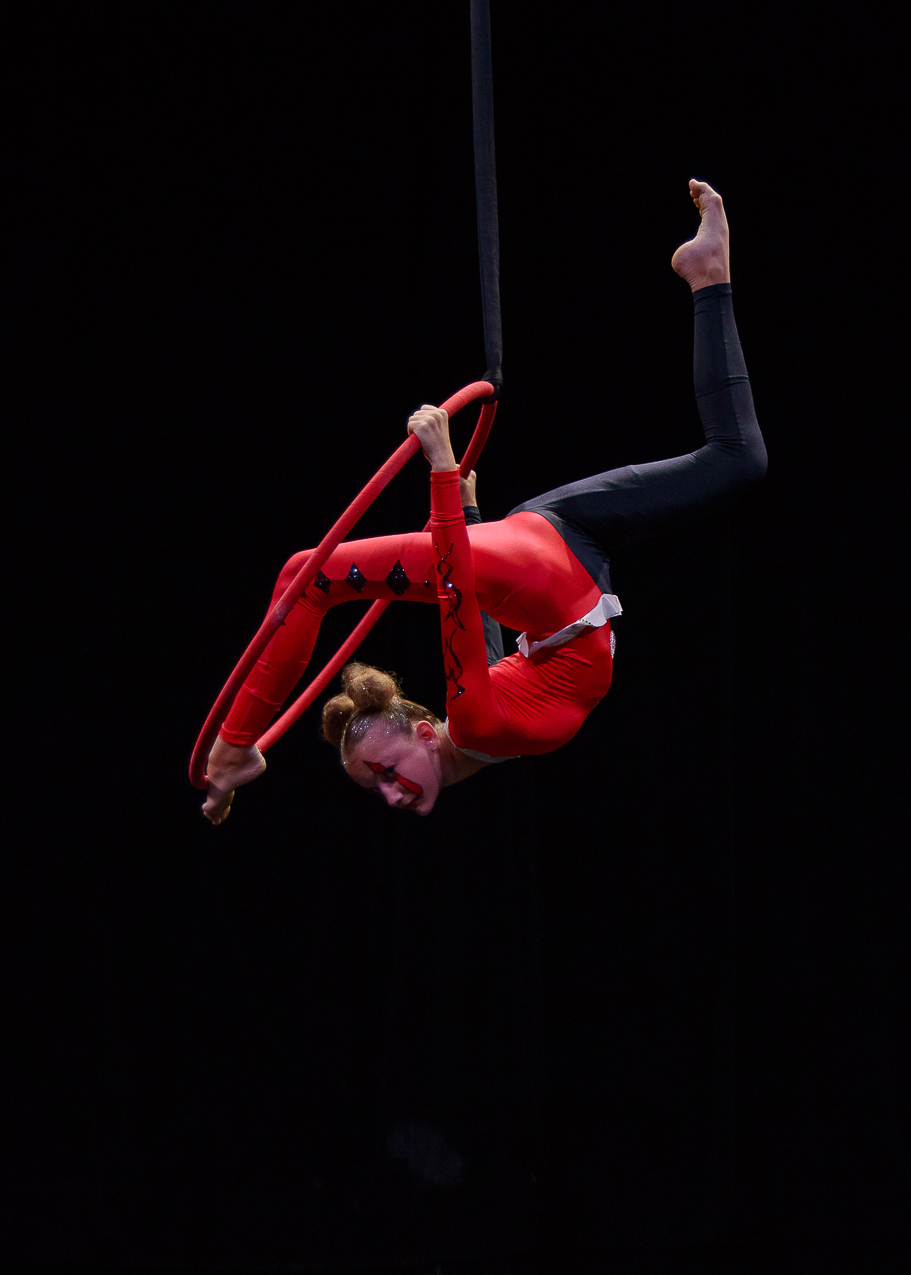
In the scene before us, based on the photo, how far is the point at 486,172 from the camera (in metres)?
2.06

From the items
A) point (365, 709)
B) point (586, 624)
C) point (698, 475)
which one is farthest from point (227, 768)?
point (698, 475)

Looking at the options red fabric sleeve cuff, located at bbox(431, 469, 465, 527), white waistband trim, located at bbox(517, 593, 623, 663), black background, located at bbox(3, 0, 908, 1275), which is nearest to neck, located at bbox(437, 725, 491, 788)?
white waistband trim, located at bbox(517, 593, 623, 663)

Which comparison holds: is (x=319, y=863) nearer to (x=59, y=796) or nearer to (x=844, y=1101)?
(x=59, y=796)

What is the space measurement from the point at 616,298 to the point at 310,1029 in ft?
8.16

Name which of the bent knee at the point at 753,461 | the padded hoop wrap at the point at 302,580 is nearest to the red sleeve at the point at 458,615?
the padded hoop wrap at the point at 302,580

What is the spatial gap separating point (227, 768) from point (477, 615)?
578mm

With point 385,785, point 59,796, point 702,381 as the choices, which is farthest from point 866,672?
point 59,796

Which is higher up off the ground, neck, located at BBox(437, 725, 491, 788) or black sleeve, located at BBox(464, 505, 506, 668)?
black sleeve, located at BBox(464, 505, 506, 668)

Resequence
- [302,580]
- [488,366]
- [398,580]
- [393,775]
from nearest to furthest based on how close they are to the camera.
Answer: [302,580] < [488,366] < [398,580] < [393,775]

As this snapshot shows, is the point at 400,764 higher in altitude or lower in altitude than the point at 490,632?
lower

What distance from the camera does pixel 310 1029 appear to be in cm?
356

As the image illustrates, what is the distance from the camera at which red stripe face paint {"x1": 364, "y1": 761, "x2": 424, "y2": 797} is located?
247cm

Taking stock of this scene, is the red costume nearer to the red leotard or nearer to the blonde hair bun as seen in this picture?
the red leotard

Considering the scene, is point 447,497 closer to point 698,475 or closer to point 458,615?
point 458,615
